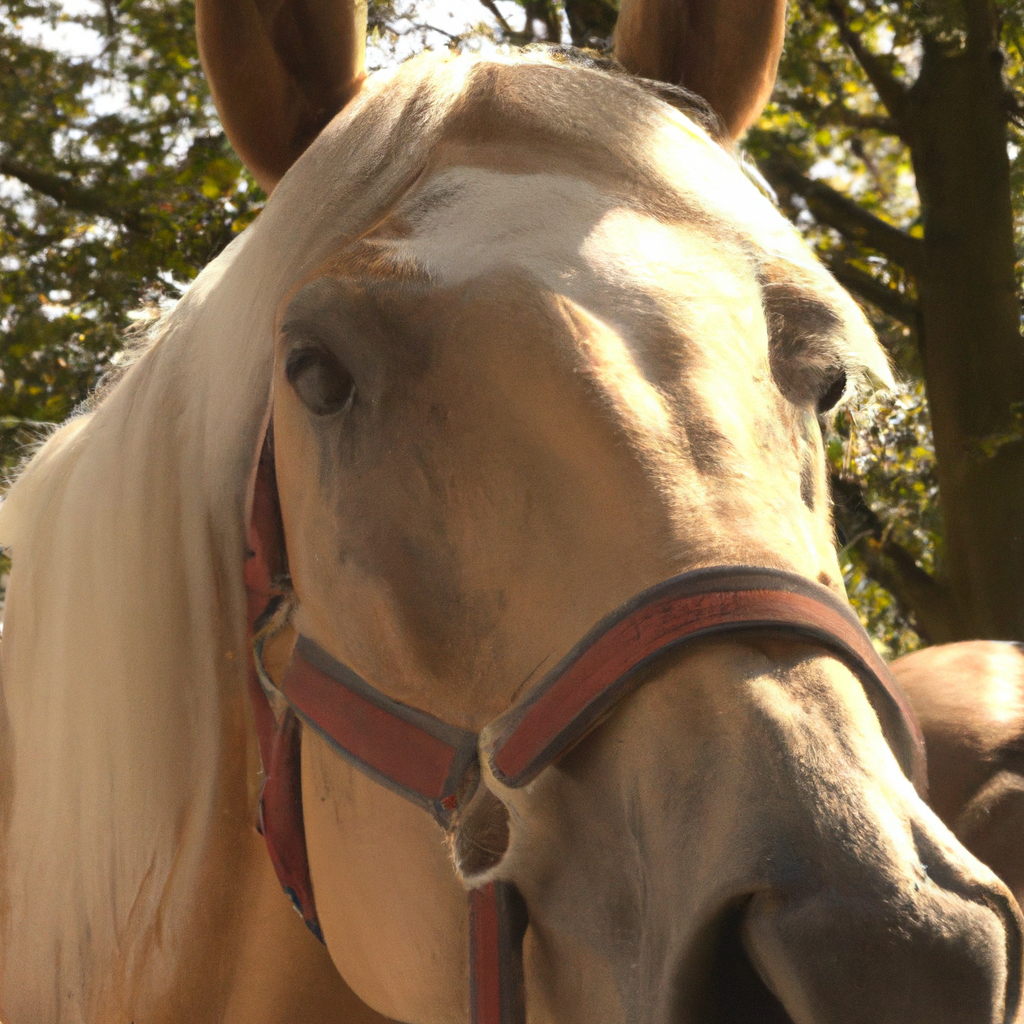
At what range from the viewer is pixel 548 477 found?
1017 mm

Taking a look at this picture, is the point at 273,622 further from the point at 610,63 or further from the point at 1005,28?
the point at 1005,28

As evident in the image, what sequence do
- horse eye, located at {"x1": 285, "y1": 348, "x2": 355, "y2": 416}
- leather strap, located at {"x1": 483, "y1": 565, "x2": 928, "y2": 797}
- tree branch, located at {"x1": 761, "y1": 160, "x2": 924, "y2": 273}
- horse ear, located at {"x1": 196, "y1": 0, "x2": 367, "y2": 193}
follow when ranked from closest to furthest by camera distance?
leather strap, located at {"x1": 483, "y1": 565, "x2": 928, "y2": 797} < horse eye, located at {"x1": 285, "y1": 348, "x2": 355, "y2": 416} < horse ear, located at {"x1": 196, "y1": 0, "x2": 367, "y2": 193} < tree branch, located at {"x1": 761, "y1": 160, "x2": 924, "y2": 273}

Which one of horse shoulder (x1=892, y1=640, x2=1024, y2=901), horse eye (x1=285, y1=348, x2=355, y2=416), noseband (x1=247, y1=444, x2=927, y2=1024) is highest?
horse eye (x1=285, y1=348, x2=355, y2=416)

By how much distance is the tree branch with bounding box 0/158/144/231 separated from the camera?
5.23m

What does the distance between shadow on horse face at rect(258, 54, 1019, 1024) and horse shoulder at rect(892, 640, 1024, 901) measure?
1.51 m

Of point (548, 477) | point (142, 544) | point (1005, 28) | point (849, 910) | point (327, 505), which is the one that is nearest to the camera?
point (849, 910)

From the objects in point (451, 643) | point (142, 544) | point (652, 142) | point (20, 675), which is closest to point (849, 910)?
point (451, 643)

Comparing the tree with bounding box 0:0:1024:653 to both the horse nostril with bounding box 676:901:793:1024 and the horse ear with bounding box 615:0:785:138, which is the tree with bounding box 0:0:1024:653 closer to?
the horse ear with bounding box 615:0:785:138

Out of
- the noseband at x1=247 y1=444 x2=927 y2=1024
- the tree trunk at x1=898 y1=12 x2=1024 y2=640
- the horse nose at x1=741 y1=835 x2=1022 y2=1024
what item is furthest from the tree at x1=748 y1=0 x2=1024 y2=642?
the horse nose at x1=741 y1=835 x2=1022 y2=1024

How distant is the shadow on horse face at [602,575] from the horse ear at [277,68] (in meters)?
0.31

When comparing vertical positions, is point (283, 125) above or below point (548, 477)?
above

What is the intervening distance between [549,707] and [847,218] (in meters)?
5.47

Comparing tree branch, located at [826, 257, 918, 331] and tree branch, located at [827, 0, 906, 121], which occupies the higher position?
tree branch, located at [827, 0, 906, 121]

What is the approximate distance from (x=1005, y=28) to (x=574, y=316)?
15.3 feet
